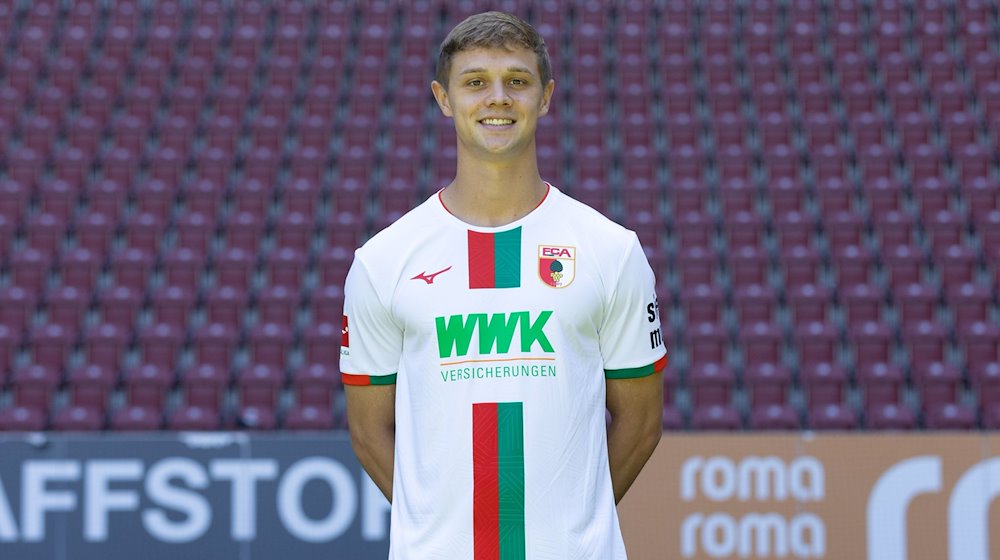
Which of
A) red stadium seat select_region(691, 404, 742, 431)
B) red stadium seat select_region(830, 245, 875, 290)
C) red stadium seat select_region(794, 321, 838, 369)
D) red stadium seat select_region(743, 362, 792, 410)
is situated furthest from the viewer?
red stadium seat select_region(830, 245, 875, 290)

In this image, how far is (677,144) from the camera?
10914 millimetres

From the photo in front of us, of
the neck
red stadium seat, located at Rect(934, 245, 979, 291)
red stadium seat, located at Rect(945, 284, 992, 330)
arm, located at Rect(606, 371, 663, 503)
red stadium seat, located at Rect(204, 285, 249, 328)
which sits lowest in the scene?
arm, located at Rect(606, 371, 663, 503)

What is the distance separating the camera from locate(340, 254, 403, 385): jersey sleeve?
6.20ft

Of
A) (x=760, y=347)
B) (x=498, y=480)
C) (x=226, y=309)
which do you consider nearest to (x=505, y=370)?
(x=498, y=480)

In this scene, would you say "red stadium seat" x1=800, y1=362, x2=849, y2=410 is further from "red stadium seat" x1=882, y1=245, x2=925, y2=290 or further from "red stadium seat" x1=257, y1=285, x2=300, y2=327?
"red stadium seat" x1=257, y1=285, x2=300, y2=327

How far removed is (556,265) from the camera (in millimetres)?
1850

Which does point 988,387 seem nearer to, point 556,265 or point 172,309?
point 172,309

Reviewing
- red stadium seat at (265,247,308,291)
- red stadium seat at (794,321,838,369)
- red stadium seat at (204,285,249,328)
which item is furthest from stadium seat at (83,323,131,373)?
red stadium seat at (794,321,838,369)

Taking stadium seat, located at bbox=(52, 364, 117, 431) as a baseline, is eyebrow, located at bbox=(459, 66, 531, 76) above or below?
above

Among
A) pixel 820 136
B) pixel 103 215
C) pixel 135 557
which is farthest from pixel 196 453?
pixel 820 136

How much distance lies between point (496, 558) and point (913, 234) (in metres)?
8.60

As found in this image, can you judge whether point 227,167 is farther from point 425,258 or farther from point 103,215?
point 425,258

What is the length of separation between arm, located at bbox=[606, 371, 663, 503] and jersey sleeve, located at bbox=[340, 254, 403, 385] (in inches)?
12.3

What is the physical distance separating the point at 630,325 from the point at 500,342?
0.19 m
